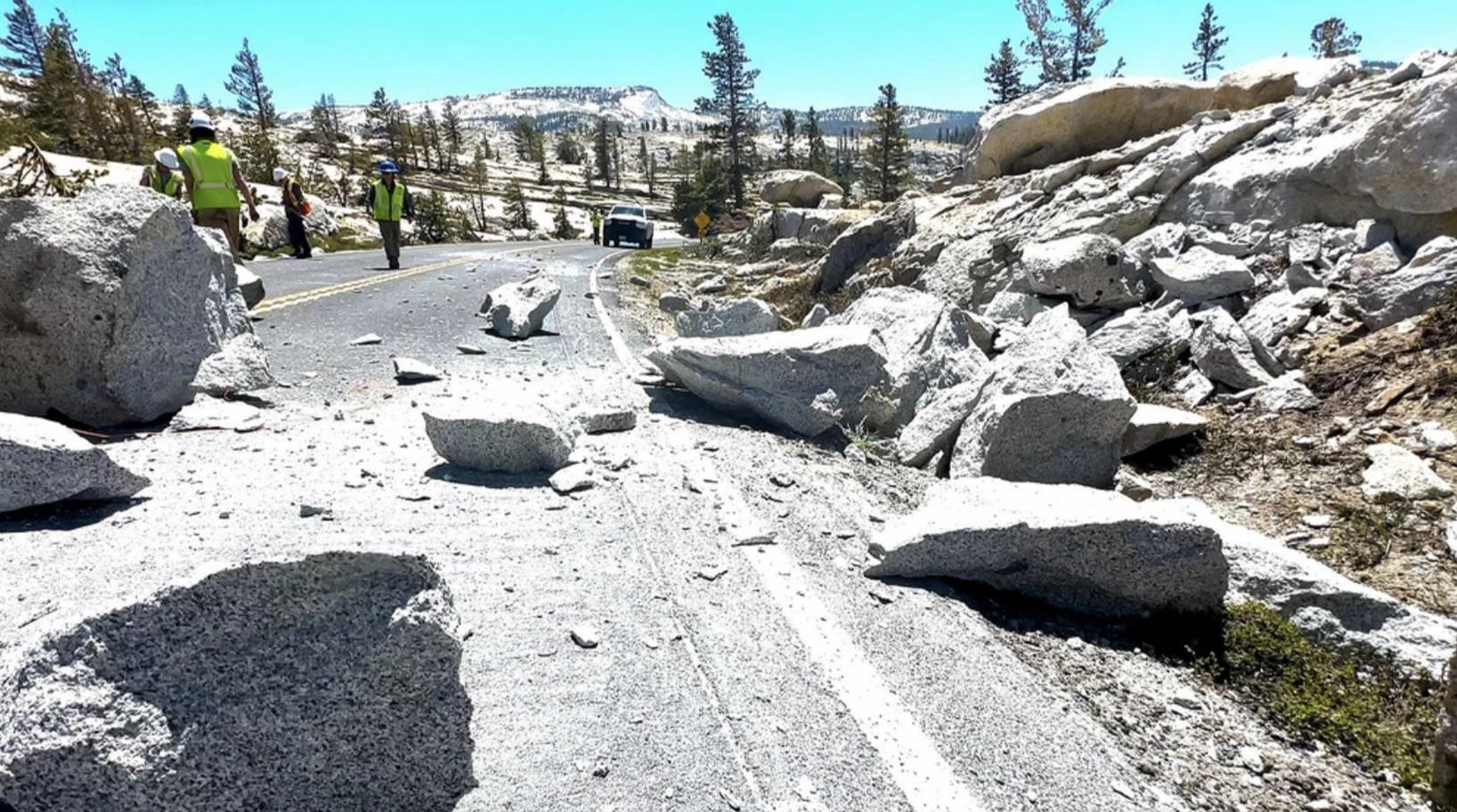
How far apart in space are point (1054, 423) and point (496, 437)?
3630mm

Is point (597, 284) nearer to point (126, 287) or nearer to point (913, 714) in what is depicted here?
point (126, 287)

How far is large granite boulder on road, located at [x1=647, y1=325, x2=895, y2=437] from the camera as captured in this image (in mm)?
5430

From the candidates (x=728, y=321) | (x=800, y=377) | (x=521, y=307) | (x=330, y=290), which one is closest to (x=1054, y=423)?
(x=800, y=377)

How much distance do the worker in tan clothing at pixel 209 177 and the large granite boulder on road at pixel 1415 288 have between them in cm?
1184

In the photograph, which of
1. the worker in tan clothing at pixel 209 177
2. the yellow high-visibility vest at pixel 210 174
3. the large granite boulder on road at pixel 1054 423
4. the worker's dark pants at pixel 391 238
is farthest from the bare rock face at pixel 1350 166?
the worker's dark pants at pixel 391 238

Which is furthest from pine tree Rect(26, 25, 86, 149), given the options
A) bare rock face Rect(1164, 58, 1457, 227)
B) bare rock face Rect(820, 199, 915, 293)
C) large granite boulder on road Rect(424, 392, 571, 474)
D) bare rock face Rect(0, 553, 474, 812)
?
bare rock face Rect(1164, 58, 1457, 227)

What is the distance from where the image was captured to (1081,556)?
3328 millimetres

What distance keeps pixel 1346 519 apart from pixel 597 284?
13392 millimetres

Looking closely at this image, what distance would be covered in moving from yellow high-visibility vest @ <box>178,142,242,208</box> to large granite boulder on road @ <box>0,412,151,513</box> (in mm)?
6697

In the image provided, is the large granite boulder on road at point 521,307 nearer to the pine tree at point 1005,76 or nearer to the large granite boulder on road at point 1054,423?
the large granite boulder on road at point 1054,423

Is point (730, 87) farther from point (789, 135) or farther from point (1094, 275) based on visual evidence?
point (1094, 275)

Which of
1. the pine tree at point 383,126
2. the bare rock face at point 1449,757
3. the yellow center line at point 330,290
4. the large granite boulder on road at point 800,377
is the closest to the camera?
the bare rock face at point 1449,757

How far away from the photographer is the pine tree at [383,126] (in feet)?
249

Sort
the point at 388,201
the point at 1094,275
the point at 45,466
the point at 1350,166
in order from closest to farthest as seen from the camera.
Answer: the point at 45,466
the point at 1350,166
the point at 1094,275
the point at 388,201
